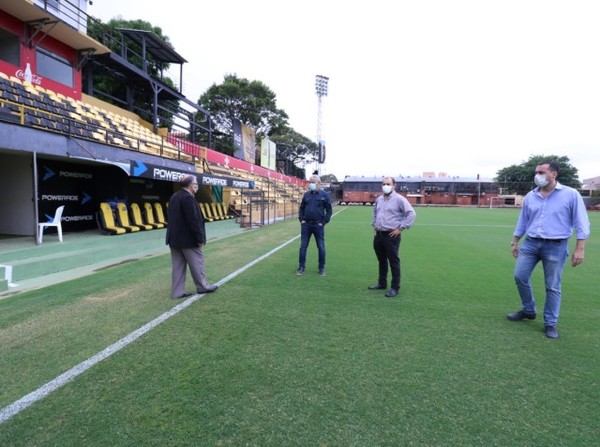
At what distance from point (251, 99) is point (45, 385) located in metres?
45.2

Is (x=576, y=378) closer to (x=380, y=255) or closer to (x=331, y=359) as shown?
(x=331, y=359)

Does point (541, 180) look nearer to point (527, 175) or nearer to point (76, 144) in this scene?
point (76, 144)

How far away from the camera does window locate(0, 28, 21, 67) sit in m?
13.4

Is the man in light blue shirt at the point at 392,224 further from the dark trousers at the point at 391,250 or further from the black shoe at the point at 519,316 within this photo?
the black shoe at the point at 519,316

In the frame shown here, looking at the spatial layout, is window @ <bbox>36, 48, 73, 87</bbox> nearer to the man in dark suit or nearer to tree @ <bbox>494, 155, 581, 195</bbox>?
the man in dark suit

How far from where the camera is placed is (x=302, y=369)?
310 cm

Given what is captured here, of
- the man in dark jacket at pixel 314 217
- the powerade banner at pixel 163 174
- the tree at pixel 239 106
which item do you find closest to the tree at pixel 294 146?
the tree at pixel 239 106

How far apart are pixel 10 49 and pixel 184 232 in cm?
1439

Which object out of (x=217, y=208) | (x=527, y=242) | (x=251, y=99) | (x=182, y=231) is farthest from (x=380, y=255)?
(x=251, y=99)

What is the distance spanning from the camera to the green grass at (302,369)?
2.31 m

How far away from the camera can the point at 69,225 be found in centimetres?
1049

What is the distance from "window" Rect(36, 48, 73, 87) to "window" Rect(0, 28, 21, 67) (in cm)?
99

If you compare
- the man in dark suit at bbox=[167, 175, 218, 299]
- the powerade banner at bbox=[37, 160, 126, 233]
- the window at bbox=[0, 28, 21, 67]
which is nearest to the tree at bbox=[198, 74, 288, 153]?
the window at bbox=[0, 28, 21, 67]

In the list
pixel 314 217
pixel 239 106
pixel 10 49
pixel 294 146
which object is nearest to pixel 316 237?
pixel 314 217
